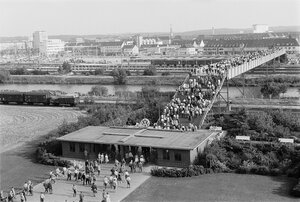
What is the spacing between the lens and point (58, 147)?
18.6 metres

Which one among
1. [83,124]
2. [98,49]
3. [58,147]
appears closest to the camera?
[58,147]

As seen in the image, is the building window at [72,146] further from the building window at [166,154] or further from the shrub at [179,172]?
the shrub at [179,172]

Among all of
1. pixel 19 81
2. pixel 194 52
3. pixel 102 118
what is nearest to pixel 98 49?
pixel 194 52

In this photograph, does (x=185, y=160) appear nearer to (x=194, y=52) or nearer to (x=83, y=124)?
(x=83, y=124)

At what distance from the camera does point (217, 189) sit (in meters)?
13.8

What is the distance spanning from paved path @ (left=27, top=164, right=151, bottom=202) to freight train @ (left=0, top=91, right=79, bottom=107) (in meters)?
19.1

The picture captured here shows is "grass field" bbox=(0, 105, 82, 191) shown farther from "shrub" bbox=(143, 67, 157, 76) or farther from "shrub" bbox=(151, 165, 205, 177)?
"shrub" bbox=(143, 67, 157, 76)

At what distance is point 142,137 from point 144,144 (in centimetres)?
100

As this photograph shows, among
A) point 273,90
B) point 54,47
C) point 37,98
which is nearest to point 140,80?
point 37,98

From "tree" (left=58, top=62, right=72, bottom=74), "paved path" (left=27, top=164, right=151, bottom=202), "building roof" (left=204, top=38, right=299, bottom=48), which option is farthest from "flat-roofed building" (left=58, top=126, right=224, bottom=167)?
"building roof" (left=204, top=38, right=299, bottom=48)

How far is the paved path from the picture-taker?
13294 millimetres

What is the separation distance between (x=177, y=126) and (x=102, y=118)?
5.31m

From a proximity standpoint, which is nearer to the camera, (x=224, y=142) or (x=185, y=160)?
(x=185, y=160)

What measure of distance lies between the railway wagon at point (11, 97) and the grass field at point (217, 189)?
77.8ft
